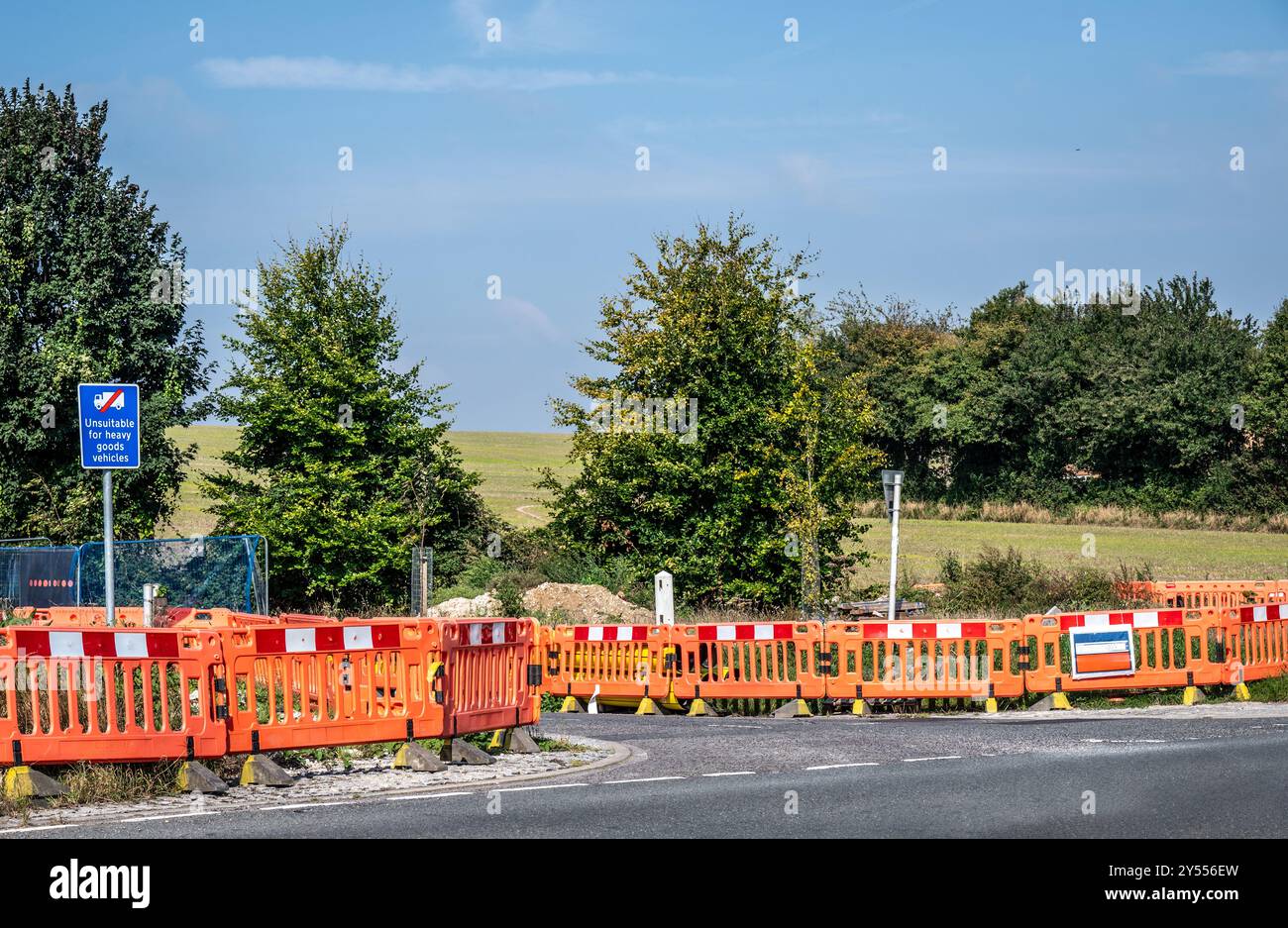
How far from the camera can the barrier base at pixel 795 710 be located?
18.0 meters

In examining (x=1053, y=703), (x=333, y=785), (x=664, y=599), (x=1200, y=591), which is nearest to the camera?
(x=333, y=785)

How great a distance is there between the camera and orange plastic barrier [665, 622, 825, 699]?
18.0m

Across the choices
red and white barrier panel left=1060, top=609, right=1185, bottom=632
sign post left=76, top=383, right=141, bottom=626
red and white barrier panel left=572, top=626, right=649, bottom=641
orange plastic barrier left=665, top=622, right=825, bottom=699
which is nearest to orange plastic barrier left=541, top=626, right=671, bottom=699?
red and white barrier panel left=572, top=626, right=649, bottom=641

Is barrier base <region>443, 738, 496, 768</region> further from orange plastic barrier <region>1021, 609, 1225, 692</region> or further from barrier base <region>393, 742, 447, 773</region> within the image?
orange plastic barrier <region>1021, 609, 1225, 692</region>

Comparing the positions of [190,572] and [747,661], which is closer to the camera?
[747,661]

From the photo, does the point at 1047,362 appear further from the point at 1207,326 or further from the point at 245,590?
the point at 245,590

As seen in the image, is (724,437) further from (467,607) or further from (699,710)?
(699,710)

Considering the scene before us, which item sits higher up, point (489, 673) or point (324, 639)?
point (324, 639)

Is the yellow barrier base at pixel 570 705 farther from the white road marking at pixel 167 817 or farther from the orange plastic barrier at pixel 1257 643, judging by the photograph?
the white road marking at pixel 167 817

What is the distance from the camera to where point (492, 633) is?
1316 centimetres

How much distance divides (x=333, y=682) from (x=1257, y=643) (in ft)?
40.7

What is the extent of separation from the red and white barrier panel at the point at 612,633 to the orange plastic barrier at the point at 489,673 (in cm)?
520
